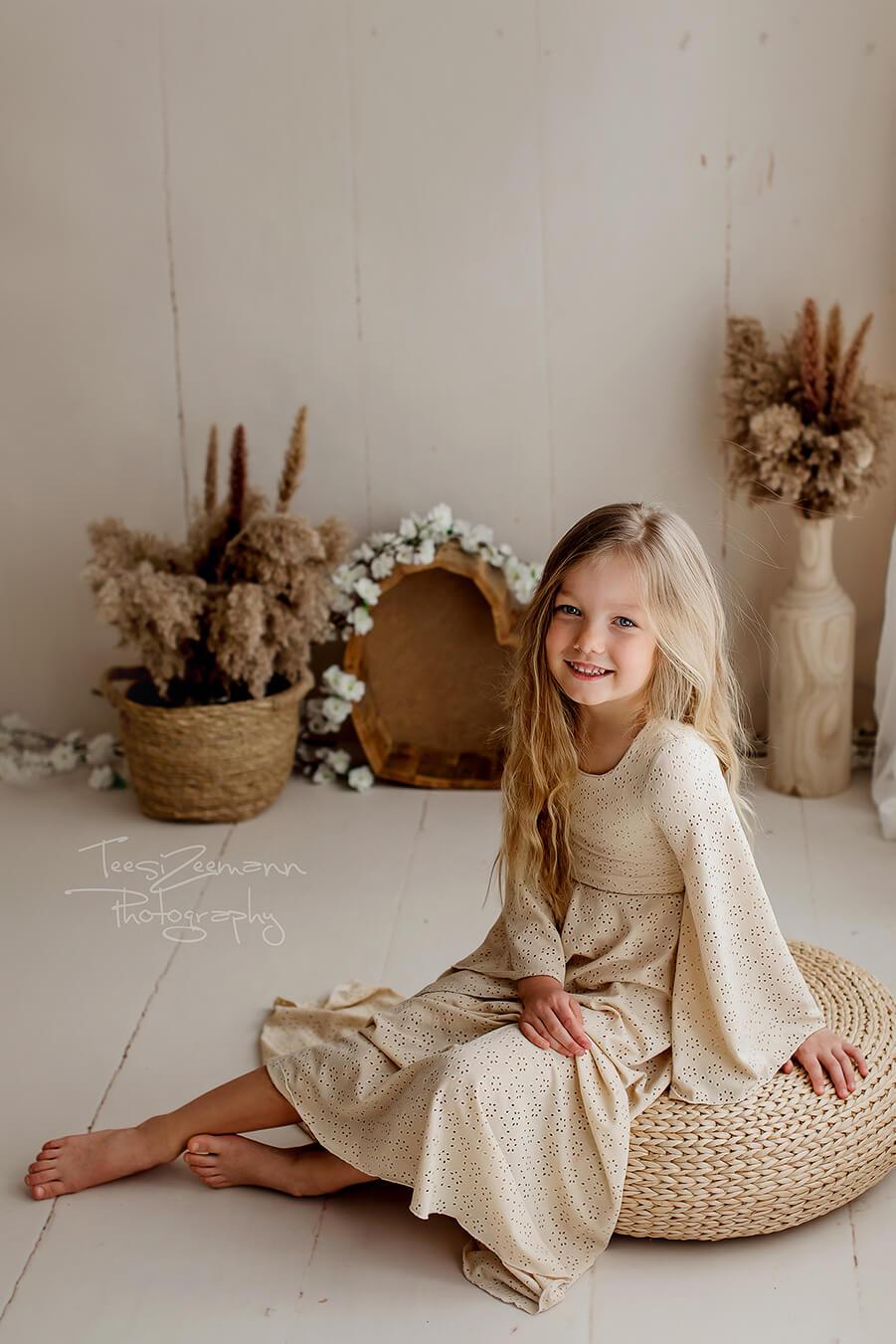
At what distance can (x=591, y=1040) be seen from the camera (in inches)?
60.3

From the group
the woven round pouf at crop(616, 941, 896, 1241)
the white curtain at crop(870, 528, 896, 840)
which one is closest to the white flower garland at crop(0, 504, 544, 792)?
the white curtain at crop(870, 528, 896, 840)

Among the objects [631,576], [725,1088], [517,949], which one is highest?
[631,576]

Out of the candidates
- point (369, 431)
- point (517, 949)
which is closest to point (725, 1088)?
point (517, 949)

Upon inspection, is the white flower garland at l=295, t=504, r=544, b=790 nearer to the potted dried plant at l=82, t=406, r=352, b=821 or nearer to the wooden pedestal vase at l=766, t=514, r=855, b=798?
the potted dried plant at l=82, t=406, r=352, b=821

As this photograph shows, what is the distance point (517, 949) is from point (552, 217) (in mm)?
1561

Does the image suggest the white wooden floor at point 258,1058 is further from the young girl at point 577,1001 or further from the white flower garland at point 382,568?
the white flower garland at point 382,568

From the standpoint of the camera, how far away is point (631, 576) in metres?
1.54

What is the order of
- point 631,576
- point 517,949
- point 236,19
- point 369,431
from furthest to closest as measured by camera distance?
1. point 369,431
2. point 236,19
3. point 517,949
4. point 631,576

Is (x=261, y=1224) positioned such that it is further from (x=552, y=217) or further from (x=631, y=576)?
(x=552, y=217)

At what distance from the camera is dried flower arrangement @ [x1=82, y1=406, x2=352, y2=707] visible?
8.18 feet


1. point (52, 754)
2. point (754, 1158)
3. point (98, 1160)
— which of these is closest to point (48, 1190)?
point (98, 1160)

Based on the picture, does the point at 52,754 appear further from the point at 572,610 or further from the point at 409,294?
the point at 572,610

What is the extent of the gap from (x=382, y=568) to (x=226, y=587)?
31 cm

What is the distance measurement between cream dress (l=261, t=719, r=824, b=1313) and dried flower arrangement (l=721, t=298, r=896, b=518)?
1.07m
